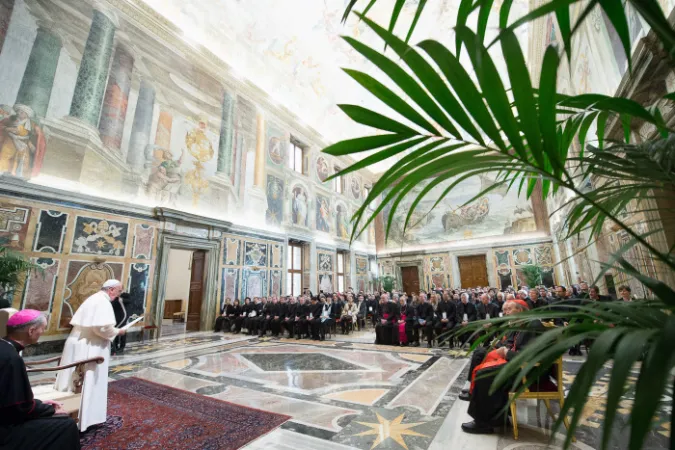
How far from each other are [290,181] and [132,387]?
997 centimetres

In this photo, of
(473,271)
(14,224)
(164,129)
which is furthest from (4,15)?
(473,271)

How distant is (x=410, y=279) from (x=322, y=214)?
7.55 meters

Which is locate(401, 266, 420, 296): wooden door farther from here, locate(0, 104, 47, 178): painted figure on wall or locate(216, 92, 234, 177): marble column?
locate(0, 104, 47, 178): painted figure on wall

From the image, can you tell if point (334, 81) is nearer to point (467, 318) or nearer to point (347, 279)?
point (347, 279)

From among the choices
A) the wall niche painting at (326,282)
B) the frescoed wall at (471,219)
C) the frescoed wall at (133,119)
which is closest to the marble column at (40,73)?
the frescoed wall at (133,119)

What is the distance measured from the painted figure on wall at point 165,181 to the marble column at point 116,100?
1085 millimetres

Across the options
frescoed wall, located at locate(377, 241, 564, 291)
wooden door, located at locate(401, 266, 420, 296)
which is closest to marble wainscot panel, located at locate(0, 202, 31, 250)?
frescoed wall, located at locate(377, 241, 564, 291)

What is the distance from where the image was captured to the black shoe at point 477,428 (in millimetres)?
2526

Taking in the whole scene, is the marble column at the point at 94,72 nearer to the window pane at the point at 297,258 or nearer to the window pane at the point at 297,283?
the window pane at the point at 297,258

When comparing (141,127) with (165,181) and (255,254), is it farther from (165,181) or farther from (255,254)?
(255,254)

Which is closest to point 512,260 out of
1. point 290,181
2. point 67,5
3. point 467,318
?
point 467,318

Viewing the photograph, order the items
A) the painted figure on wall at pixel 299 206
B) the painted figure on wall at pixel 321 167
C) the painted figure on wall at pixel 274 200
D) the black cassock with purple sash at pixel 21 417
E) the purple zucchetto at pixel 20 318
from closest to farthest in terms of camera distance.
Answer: the black cassock with purple sash at pixel 21 417 → the purple zucchetto at pixel 20 318 → the painted figure on wall at pixel 274 200 → the painted figure on wall at pixel 299 206 → the painted figure on wall at pixel 321 167

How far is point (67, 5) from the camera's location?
7.18m

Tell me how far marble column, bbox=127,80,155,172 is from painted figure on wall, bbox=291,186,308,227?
19.6 ft
